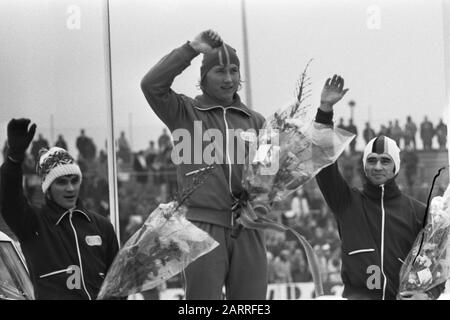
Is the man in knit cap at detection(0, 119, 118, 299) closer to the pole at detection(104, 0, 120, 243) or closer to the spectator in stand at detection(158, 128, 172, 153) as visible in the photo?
the pole at detection(104, 0, 120, 243)

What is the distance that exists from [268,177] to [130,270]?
1.89 feet

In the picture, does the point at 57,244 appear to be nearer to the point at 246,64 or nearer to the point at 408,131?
the point at 246,64

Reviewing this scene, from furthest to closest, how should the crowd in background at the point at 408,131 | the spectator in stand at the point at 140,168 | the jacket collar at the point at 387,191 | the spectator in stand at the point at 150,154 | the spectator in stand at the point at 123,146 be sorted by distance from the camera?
the spectator in stand at the point at 140,168 < the spectator in stand at the point at 150,154 < the spectator in stand at the point at 123,146 < the crowd in background at the point at 408,131 < the jacket collar at the point at 387,191

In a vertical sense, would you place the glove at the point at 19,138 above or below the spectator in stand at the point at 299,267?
above

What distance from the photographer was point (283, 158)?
3.58 m

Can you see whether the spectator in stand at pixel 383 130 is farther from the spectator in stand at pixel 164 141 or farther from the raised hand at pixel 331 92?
the spectator in stand at pixel 164 141

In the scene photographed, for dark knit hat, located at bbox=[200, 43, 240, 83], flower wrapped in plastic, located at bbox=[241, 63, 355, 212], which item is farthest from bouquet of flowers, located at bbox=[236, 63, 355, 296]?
dark knit hat, located at bbox=[200, 43, 240, 83]

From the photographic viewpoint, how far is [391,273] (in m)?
3.82

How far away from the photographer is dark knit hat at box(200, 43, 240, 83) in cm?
371

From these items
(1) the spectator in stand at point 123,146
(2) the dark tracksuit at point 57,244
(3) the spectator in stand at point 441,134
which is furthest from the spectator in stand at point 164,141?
(3) the spectator in stand at point 441,134

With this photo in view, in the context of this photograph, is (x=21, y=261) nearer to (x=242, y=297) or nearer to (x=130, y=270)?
(x=130, y=270)

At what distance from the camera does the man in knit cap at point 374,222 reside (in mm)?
3824
